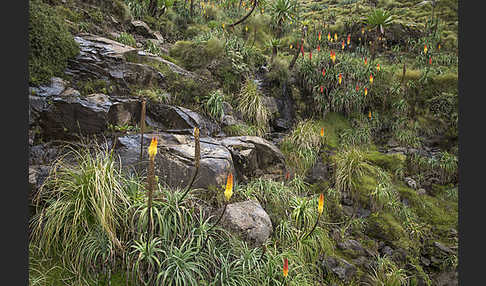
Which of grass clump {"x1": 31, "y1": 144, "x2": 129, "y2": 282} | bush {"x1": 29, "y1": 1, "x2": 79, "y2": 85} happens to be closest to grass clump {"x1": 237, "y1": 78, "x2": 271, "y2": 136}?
bush {"x1": 29, "y1": 1, "x2": 79, "y2": 85}

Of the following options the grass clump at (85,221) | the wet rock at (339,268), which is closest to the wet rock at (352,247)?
the wet rock at (339,268)

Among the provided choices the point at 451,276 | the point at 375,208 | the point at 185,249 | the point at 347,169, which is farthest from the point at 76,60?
the point at 451,276

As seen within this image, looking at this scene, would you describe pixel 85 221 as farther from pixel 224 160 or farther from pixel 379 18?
pixel 379 18

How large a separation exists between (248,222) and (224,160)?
4.58ft

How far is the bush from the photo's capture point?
16.1 ft

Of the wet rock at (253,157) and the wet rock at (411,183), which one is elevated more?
the wet rock at (253,157)

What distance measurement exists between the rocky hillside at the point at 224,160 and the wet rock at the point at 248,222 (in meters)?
0.03

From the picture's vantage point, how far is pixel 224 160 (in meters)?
4.99

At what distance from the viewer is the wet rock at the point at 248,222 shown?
3834 millimetres

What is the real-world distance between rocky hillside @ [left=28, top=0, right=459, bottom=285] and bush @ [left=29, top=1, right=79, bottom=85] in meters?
0.03

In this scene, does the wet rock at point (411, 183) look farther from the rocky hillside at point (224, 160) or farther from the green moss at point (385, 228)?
the green moss at point (385, 228)

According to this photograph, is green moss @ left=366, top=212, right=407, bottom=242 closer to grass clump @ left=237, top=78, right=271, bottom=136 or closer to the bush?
grass clump @ left=237, top=78, right=271, bottom=136

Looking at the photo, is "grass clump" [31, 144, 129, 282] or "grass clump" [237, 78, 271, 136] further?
"grass clump" [237, 78, 271, 136]

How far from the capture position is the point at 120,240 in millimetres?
3252
